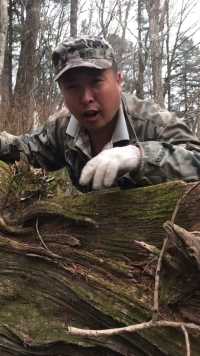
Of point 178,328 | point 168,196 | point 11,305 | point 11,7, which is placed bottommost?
point 11,305

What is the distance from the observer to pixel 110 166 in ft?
5.61

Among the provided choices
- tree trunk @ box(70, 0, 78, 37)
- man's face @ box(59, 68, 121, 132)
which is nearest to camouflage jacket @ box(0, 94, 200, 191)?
man's face @ box(59, 68, 121, 132)

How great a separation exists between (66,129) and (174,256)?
4.15 feet

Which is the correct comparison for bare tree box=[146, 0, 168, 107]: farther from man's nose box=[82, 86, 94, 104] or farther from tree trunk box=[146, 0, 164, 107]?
man's nose box=[82, 86, 94, 104]

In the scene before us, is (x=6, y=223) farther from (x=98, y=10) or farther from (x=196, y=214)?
(x=98, y=10)

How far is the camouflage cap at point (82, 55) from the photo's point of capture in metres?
2.14

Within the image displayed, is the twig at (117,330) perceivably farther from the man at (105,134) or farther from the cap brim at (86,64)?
the cap brim at (86,64)

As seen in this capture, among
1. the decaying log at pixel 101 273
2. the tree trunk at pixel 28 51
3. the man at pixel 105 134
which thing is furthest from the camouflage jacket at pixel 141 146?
the tree trunk at pixel 28 51

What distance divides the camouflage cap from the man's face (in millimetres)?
28

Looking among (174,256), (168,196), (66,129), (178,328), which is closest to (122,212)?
(168,196)

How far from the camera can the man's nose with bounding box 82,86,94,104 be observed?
6.84 feet

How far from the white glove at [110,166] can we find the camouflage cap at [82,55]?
53 cm

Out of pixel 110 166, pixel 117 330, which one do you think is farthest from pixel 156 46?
pixel 117 330

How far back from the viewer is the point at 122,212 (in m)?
1.78
